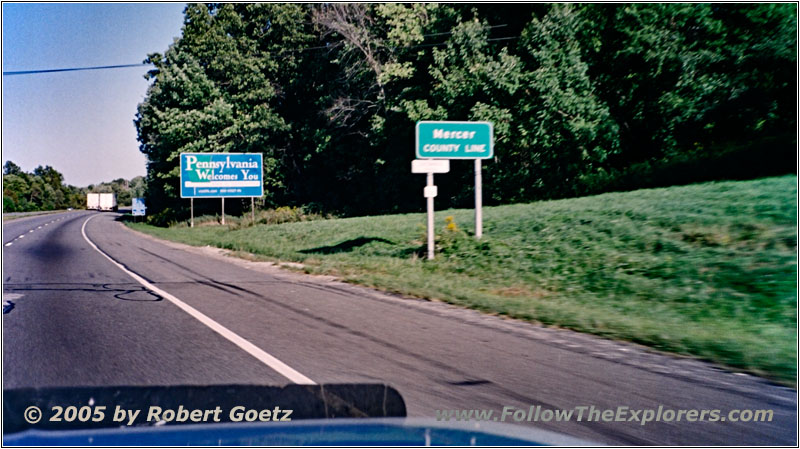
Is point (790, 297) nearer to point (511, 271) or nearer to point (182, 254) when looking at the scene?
point (511, 271)

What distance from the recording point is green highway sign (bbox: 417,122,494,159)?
16.8 metres


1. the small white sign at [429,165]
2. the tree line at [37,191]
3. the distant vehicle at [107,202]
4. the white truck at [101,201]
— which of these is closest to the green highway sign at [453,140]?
the small white sign at [429,165]

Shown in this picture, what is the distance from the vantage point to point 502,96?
32.1 m

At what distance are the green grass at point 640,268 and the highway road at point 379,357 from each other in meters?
0.80

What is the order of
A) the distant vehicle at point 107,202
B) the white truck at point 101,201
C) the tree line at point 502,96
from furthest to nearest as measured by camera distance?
the distant vehicle at point 107,202, the white truck at point 101,201, the tree line at point 502,96

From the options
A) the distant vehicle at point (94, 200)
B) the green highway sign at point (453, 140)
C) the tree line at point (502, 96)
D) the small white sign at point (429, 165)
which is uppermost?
the tree line at point (502, 96)

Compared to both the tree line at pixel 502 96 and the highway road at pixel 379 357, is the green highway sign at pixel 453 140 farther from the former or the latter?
the tree line at pixel 502 96

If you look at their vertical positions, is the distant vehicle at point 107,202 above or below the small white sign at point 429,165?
below

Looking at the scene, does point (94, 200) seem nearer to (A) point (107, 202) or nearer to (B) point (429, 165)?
(A) point (107, 202)

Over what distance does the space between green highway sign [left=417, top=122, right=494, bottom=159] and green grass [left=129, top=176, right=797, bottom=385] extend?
7.39 feet

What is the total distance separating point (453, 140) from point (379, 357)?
1072 cm

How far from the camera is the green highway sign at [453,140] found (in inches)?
660

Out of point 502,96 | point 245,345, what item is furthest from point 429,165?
point 502,96

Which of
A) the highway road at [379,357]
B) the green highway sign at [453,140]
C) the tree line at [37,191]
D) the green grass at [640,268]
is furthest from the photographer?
the tree line at [37,191]
